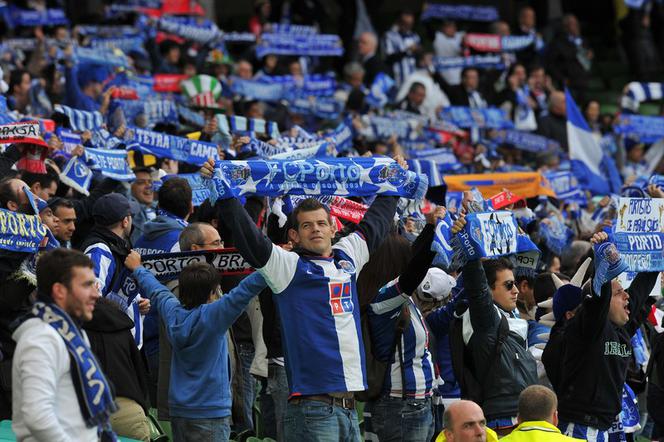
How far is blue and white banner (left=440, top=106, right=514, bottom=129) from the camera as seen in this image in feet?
54.7

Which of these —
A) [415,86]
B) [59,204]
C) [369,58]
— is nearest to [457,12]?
[369,58]

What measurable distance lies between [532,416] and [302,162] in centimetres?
178

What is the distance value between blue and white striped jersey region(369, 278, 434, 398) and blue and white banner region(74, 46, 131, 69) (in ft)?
24.1

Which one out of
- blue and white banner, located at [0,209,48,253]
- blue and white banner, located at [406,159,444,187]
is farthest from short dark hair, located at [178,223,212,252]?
blue and white banner, located at [406,159,444,187]

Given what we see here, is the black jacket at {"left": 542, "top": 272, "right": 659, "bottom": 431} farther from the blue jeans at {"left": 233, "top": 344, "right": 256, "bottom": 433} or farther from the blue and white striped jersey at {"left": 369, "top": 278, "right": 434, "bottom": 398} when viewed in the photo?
the blue jeans at {"left": 233, "top": 344, "right": 256, "bottom": 433}

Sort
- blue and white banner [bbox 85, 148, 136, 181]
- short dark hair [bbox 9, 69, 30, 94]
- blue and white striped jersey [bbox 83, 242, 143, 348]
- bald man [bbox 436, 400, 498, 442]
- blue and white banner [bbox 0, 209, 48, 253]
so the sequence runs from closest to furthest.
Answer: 1. bald man [bbox 436, 400, 498, 442]
2. blue and white banner [bbox 0, 209, 48, 253]
3. blue and white striped jersey [bbox 83, 242, 143, 348]
4. blue and white banner [bbox 85, 148, 136, 181]
5. short dark hair [bbox 9, 69, 30, 94]

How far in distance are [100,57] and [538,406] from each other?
8.85m

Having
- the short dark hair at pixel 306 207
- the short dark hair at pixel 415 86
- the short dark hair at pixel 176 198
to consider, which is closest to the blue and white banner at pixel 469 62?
the short dark hair at pixel 415 86

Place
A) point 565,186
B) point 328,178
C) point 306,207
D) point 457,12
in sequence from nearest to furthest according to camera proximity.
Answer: point 306,207 < point 328,178 < point 565,186 < point 457,12

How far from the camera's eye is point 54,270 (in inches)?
218

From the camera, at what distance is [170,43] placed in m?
17.6

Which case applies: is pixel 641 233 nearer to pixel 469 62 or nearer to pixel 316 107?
pixel 316 107

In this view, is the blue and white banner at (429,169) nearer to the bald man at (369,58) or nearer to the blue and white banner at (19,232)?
the blue and white banner at (19,232)

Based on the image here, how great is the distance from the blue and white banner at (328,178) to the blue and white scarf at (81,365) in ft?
5.43
